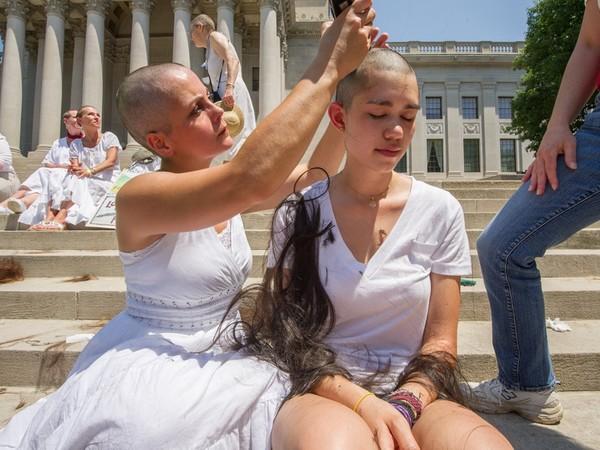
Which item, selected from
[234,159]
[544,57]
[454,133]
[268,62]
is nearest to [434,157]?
[454,133]

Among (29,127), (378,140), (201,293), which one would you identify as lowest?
(201,293)

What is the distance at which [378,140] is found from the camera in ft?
5.96

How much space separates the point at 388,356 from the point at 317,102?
1035 millimetres

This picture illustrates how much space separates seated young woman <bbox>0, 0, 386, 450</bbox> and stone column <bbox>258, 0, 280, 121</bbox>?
21.7 m

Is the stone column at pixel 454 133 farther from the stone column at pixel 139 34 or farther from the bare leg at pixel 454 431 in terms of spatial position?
the bare leg at pixel 454 431

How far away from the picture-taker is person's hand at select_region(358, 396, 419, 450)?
4.14 feet

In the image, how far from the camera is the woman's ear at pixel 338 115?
1.97 m

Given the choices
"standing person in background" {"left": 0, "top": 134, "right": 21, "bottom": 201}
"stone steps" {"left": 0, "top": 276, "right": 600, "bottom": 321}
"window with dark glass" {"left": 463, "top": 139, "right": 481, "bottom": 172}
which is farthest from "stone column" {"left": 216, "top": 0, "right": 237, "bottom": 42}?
"window with dark glass" {"left": 463, "top": 139, "right": 481, "bottom": 172}

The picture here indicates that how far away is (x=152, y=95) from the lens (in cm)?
175

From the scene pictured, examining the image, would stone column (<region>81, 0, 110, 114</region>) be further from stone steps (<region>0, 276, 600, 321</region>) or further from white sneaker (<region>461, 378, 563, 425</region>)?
white sneaker (<region>461, 378, 563, 425</region>)

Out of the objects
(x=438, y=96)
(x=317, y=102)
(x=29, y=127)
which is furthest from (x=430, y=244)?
(x=438, y=96)

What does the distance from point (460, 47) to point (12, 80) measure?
1471 inches

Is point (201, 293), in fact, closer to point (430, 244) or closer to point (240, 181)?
point (240, 181)

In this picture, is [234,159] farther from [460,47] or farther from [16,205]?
[460,47]
